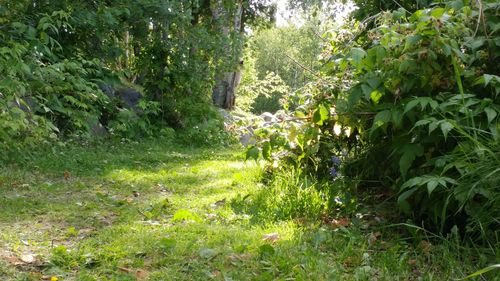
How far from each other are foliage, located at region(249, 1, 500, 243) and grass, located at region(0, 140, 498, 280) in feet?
1.05

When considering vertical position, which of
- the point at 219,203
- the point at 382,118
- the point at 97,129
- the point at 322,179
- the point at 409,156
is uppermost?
the point at 382,118

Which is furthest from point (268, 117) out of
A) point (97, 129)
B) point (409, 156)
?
point (97, 129)

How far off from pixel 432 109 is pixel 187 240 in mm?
1830

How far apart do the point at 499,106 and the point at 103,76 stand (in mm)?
8307

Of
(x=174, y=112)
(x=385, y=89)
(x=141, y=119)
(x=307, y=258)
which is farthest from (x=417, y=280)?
(x=174, y=112)

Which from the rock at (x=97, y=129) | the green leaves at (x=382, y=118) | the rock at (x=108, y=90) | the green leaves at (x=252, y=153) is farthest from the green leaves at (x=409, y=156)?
the rock at (x=108, y=90)

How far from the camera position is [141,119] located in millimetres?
10414

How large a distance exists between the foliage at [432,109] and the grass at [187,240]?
32cm

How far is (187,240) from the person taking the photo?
3350 millimetres

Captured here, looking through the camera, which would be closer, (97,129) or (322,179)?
(322,179)

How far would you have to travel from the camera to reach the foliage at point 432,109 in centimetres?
292

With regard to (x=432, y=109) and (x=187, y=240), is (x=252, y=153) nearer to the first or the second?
(x=187, y=240)

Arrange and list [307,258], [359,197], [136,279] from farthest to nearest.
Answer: [359,197], [307,258], [136,279]

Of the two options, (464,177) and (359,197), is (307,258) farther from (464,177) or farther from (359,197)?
(359,197)
